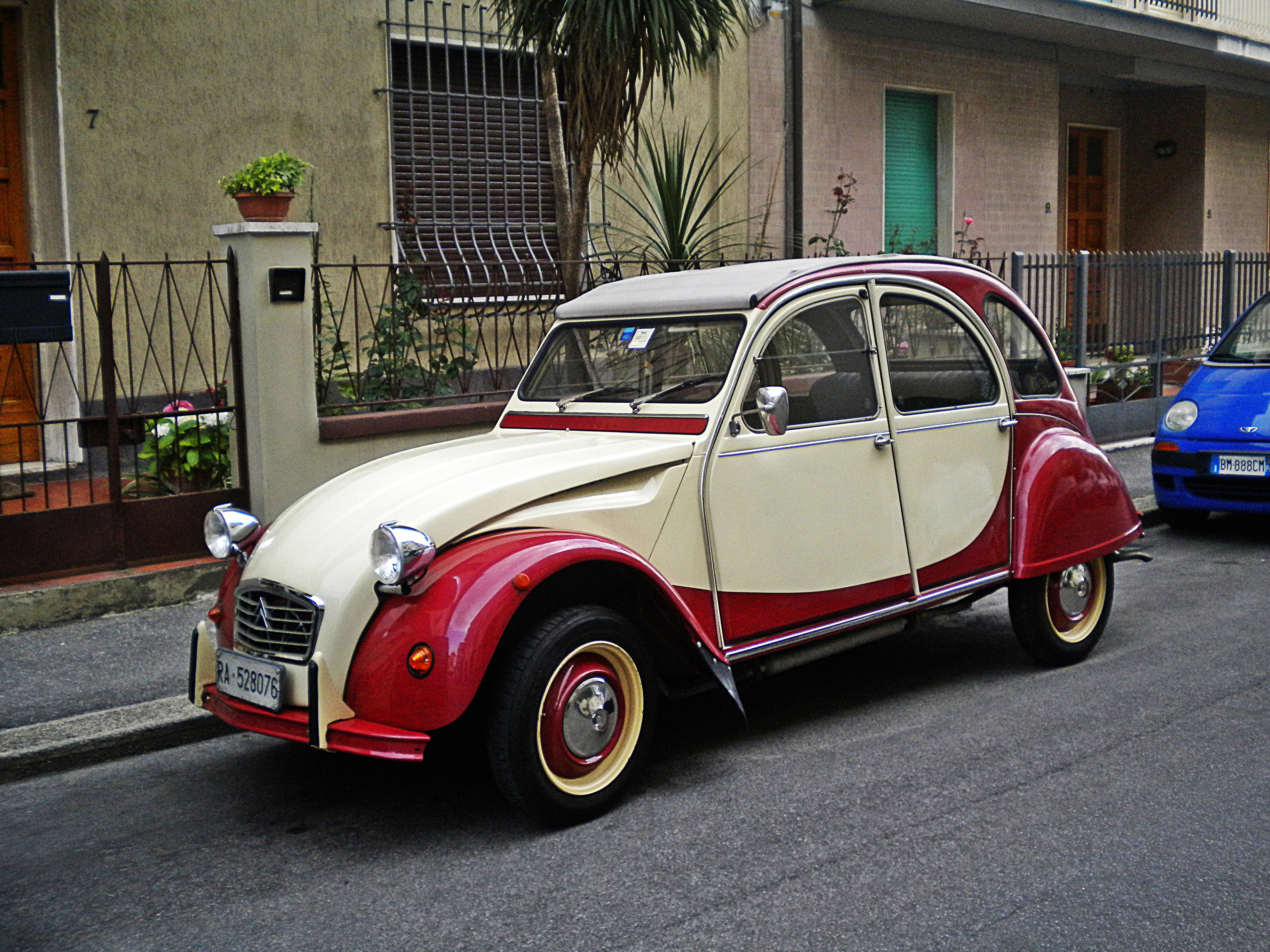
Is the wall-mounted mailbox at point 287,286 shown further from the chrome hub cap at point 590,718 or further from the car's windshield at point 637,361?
the chrome hub cap at point 590,718

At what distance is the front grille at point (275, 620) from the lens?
4.17 m

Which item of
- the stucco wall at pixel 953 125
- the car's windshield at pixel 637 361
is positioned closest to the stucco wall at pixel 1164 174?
the stucco wall at pixel 953 125

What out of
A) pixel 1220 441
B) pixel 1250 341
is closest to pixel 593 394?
pixel 1220 441

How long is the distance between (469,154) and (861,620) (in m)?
7.29

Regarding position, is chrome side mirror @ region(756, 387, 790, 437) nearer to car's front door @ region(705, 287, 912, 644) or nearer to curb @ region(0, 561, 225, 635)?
car's front door @ region(705, 287, 912, 644)

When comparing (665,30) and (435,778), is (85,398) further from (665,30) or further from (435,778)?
(435,778)

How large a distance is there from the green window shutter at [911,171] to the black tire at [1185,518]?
251 inches

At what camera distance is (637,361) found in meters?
5.24

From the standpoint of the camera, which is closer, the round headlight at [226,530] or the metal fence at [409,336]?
the round headlight at [226,530]

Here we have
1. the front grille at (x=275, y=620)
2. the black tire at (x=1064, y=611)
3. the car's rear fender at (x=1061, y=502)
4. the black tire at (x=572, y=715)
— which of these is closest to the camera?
the black tire at (x=572, y=715)

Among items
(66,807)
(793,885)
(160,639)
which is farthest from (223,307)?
(793,885)

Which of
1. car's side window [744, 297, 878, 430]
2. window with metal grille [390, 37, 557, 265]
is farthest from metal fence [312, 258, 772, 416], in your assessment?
car's side window [744, 297, 878, 430]

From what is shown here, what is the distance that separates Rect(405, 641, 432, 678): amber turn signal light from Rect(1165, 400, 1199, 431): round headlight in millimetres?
6377

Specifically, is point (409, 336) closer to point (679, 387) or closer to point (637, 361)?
point (637, 361)
